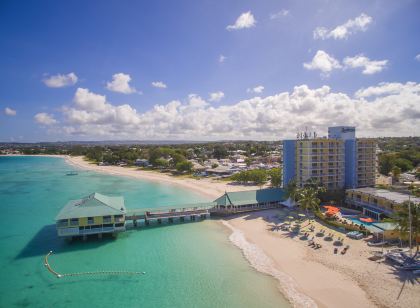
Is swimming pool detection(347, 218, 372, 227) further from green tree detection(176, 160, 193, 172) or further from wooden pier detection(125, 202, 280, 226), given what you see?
green tree detection(176, 160, 193, 172)

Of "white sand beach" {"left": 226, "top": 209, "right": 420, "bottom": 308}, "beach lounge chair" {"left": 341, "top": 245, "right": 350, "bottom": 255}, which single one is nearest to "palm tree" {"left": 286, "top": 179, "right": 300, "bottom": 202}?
"white sand beach" {"left": 226, "top": 209, "right": 420, "bottom": 308}

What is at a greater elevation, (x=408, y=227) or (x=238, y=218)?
(x=408, y=227)

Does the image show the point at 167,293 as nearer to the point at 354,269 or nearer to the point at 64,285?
the point at 64,285

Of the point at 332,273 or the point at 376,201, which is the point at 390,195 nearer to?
the point at 376,201

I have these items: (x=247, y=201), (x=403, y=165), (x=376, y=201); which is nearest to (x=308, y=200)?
(x=247, y=201)

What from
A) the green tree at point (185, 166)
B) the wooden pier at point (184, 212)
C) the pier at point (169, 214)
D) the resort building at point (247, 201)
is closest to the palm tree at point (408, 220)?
the resort building at point (247, 201)

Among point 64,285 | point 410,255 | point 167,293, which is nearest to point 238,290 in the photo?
point 167,293
